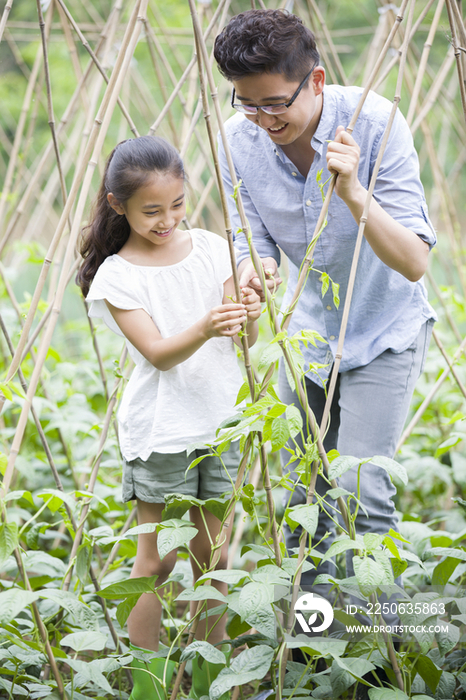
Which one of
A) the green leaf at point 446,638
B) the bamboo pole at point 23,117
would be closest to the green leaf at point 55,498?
the green leaf at point 446,638

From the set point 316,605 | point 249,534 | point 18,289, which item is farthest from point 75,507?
point 18,289

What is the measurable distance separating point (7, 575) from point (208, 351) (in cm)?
103

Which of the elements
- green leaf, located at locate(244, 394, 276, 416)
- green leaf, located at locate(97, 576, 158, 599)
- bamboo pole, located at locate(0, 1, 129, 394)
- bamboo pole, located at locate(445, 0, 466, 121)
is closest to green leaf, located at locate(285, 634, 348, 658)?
green leaf, located at locate(97, 576, 158, 599)

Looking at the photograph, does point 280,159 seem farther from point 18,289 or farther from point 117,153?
point 18,289

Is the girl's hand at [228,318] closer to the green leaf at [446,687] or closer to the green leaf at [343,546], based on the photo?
the green leaf at [343,546]

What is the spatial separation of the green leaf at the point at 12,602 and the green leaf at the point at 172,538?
176 mm

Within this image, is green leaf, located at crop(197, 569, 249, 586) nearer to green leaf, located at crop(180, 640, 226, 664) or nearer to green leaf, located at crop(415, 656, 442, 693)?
green leaf, located at crop(180, 640, 226, 664)

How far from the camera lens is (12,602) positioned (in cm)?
78

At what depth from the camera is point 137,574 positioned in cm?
114

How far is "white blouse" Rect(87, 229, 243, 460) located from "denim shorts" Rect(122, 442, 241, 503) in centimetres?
3

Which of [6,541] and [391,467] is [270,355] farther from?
[6,541]

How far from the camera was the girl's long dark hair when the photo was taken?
1.07 m

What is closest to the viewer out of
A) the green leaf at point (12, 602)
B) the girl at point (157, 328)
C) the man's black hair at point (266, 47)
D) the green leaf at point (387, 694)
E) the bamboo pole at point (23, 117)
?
the green leaf at point (12, 602)

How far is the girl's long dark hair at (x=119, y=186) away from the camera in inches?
42.1
